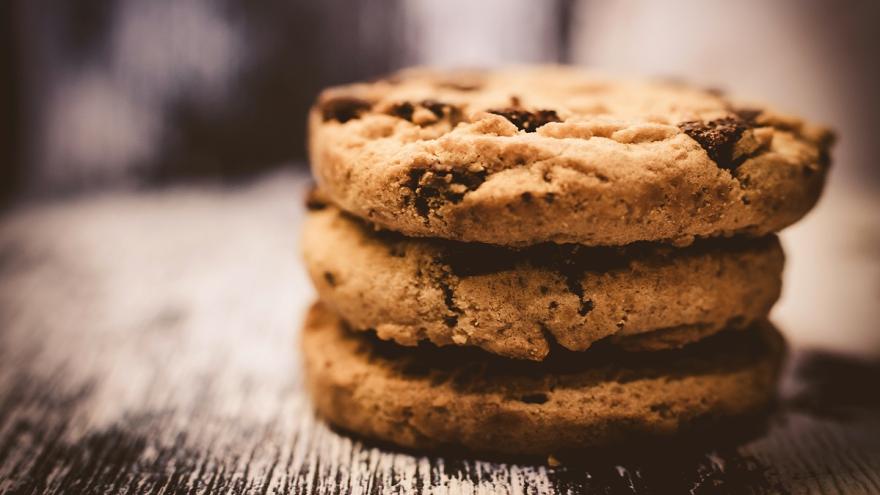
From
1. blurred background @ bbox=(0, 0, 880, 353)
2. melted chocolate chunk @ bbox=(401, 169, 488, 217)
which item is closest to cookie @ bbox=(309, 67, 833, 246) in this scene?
melted chocolate chunk @ bbox=(401, 169, 488, 217)

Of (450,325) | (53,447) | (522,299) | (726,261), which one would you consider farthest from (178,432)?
(726,261)

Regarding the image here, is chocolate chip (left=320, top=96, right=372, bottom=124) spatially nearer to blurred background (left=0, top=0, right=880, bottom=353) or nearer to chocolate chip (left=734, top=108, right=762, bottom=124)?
chocolate chip (left=734, top=108, right=762, bottom=124)

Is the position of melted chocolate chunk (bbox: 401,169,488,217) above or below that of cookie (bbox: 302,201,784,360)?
above

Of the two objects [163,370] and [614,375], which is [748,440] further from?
[163,370]

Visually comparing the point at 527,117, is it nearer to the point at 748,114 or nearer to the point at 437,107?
the point at 437,107

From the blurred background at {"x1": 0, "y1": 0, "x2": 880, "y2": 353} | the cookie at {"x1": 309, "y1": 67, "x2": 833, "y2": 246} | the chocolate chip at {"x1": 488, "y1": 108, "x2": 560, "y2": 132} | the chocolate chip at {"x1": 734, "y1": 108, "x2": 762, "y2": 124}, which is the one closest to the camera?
the cookie at {"x1": 309, "y1": 67, "x2": 833, "y2": 246}

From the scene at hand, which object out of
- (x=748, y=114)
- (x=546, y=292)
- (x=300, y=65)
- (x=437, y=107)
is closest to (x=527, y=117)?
(x=437, y=107)

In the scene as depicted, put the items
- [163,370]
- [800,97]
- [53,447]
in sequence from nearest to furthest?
[53,447] < [163,370] < [800,97]
